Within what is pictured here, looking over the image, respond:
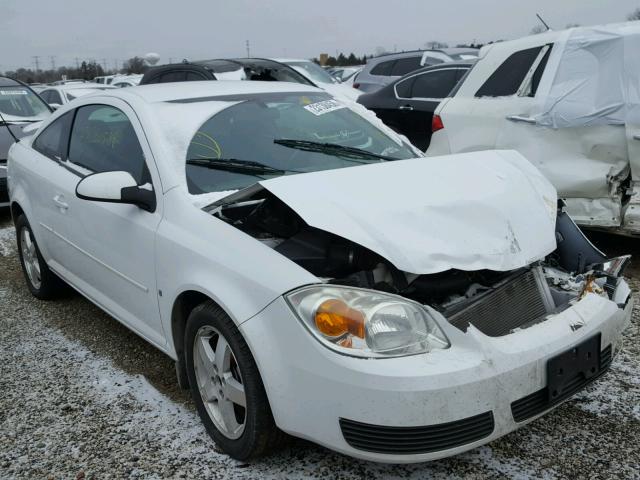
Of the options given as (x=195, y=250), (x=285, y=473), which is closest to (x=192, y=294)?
(x=195, y=250)

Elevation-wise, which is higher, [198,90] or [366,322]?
[198,90]

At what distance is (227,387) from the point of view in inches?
96.3

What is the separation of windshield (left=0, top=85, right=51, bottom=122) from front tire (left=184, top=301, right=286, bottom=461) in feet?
22.3

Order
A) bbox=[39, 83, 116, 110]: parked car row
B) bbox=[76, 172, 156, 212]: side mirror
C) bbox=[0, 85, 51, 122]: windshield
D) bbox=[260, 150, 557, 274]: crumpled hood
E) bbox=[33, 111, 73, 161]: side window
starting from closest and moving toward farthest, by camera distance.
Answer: bbox=[260, 150, 557, 274]: crumpled hood
bbox=[76, 172, 156, 212]: side mirror
bbox=[33, 111, 73, 161]: side window
bbox=[0, 85, 51, 122]: windshield
bbox=[39, 83, 116, 110]: parked car row

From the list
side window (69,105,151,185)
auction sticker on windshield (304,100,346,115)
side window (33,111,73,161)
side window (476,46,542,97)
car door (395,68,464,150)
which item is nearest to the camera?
side window (69,105,151,185)

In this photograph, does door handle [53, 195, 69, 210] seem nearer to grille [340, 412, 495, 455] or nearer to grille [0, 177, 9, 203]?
grille [340, 412, 495, 455]

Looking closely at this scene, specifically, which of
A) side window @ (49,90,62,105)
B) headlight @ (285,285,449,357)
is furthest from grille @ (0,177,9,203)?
side window @ (49,90,62,105)

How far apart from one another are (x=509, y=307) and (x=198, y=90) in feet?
6.82

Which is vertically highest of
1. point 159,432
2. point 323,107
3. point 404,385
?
point 323,107

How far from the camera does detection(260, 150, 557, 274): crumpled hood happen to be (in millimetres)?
2248

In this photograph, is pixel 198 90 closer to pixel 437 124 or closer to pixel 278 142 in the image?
pixel 278 142

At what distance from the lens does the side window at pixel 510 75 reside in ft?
16.6

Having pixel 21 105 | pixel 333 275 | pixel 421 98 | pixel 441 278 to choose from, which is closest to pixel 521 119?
pixel 421 98

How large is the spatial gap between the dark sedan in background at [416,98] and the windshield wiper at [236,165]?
407 cm
